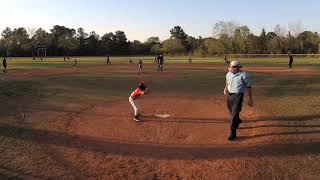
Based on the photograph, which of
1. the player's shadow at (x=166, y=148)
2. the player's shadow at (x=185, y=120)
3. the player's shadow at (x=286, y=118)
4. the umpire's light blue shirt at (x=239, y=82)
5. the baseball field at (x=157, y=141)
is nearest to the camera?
the baseball field at (x=157, y=141)

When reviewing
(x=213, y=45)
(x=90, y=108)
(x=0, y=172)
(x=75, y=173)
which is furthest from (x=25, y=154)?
(x=213, y=45)

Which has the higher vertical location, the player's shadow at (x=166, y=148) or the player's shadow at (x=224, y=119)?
the player's shadow at (x=224, y=119)

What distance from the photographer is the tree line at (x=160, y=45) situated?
100812mm

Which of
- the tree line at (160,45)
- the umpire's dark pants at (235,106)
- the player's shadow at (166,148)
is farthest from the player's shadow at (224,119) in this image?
the tree line at (160,45)

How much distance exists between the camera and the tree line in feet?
331

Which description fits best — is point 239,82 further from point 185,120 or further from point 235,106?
point 185,120

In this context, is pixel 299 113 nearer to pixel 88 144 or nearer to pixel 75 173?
pixel 88 144

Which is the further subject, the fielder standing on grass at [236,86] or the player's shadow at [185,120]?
the player's shadow at [185,120]

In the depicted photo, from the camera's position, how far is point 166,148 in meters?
9.28

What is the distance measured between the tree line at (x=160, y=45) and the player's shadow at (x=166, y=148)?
8742cm

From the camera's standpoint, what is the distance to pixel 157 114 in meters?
13.7

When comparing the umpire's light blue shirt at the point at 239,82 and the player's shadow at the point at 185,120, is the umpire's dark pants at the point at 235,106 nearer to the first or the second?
the umpire's light blue shirt at the point at 239,82


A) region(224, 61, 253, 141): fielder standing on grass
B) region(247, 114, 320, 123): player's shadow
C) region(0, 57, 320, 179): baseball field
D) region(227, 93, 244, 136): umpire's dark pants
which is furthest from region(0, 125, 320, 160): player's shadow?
region(247, 114, 320, 123): player's shadow

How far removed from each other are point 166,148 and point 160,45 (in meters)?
120
